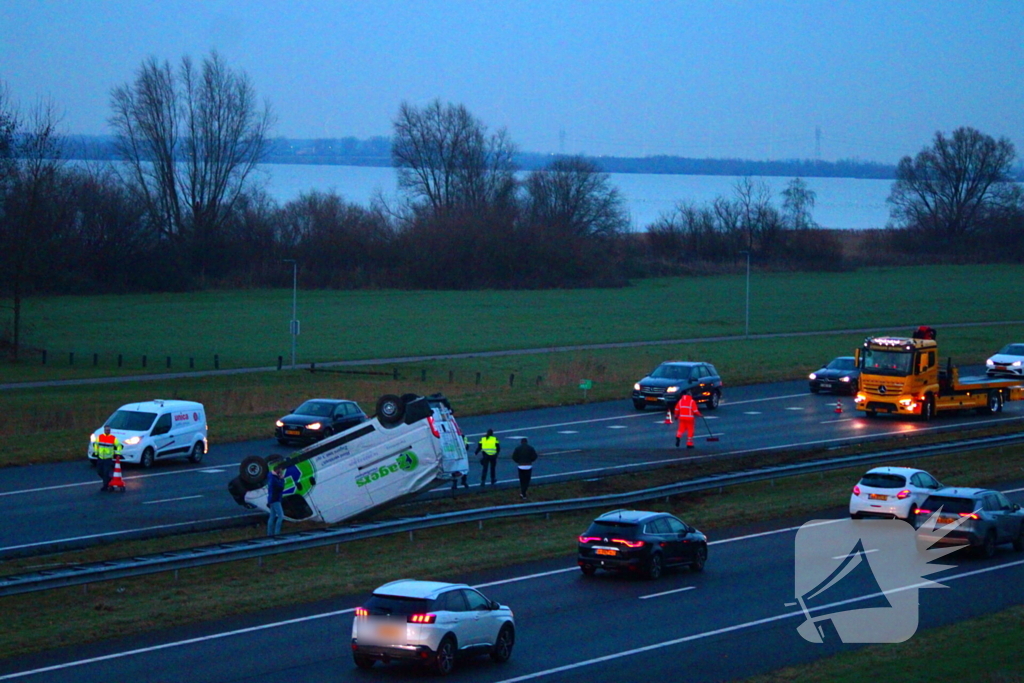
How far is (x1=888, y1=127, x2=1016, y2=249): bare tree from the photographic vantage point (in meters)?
166

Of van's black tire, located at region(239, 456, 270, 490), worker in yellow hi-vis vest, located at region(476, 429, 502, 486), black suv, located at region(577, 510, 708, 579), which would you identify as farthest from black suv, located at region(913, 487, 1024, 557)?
van's black tire, located at region(239, 456, 270, 490)

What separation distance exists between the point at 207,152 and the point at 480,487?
10477cm

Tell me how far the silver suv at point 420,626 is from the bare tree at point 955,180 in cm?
16206

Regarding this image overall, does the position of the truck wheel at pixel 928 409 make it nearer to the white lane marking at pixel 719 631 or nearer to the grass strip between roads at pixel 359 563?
the grass strip between roads at pixel 359 563

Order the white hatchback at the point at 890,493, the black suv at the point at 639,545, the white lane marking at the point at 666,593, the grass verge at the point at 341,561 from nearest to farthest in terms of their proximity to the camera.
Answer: the grass verge at the point at 341,561 → the white lane marking at the point at 666,593 → the black suv at the point at 639,545 → the white hatchback at the point at 890,493

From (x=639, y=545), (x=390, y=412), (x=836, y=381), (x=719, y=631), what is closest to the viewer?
(x=719, y=631)

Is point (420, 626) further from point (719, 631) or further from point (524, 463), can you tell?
point (524, 463)

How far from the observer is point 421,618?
13539 mm

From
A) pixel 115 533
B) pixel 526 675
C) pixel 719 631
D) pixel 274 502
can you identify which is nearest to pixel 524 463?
pixel 274 502

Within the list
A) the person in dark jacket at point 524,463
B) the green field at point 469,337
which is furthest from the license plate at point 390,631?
the green field at point 469,337

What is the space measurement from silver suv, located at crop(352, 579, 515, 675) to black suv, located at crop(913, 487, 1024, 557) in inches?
426

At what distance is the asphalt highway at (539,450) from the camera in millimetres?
22719

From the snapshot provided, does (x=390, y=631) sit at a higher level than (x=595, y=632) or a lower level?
higher

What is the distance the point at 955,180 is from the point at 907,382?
5501 inches
